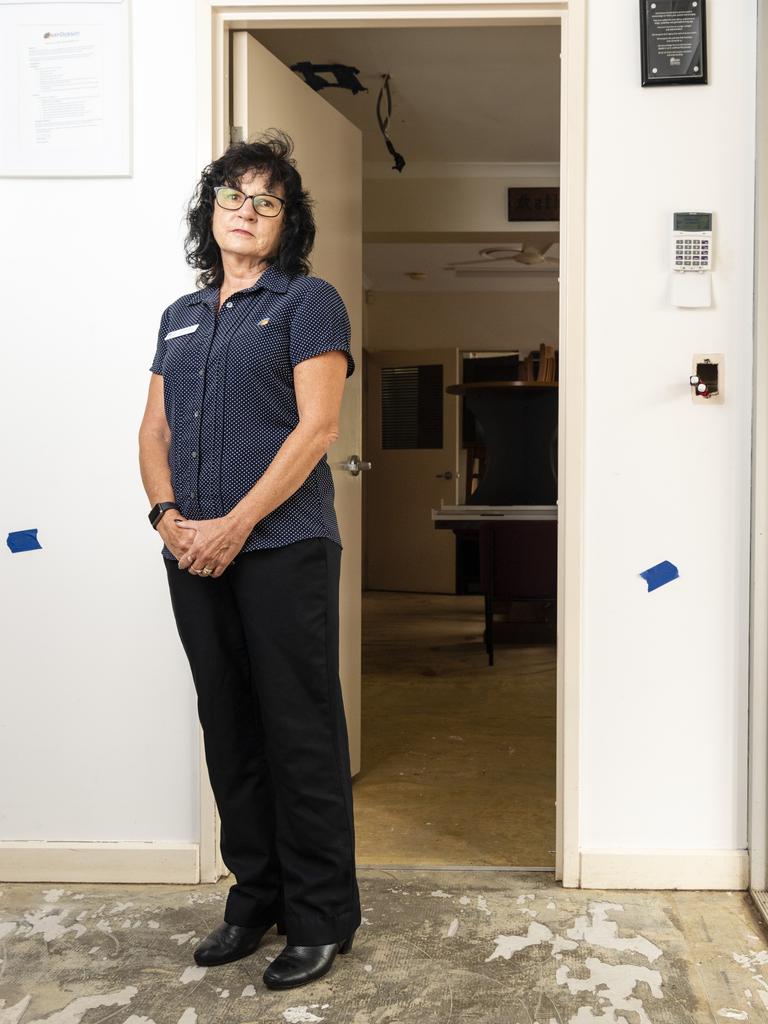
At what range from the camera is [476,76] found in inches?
155

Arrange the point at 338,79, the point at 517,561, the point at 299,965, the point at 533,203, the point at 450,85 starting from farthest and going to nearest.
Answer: the point at 517,561 → the point at 533,203 → the point at 450,85 → the point at 338,79 → the point at 299,965

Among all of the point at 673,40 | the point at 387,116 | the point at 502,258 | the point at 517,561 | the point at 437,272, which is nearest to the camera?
the point at 673,40

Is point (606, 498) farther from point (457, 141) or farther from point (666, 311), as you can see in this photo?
point (457, 141)

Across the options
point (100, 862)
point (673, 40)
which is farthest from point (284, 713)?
point (673, 40)

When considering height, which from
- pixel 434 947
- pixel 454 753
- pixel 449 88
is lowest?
pixel 454 753

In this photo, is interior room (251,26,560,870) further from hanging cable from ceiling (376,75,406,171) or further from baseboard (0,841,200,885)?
baseboard (0,841,200,885)

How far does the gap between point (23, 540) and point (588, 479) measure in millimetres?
1340

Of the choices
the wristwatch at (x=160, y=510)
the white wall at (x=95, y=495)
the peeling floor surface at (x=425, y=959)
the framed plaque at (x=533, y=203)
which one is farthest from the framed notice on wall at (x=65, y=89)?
the framed plaque at (x=533, y=203)

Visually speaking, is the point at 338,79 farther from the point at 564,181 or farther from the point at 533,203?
the point at 564,181

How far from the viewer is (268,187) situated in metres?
1.89

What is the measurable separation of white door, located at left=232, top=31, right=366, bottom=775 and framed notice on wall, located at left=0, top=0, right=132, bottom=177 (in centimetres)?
34

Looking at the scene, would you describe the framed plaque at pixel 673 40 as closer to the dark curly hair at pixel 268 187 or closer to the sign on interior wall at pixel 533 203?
the dark curly hair at pixel 268 187

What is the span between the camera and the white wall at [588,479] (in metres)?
2.28

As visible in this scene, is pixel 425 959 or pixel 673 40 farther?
pixel 673 40
